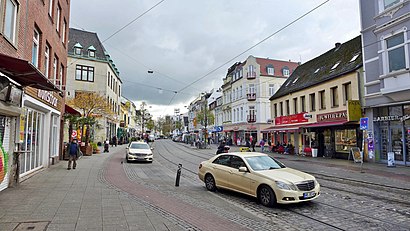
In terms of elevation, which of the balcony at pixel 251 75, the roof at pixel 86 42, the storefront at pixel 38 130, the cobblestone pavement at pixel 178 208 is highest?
the roof at pixel 86 42

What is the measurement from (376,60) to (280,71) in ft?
106

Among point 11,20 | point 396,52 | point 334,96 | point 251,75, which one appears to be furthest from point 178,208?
point 251,75

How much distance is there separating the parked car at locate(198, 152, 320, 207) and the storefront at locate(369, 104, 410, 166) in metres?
12.5

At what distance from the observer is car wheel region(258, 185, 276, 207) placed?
25.8 feet

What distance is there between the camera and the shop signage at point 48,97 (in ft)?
43.0

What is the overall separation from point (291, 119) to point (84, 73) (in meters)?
28.2

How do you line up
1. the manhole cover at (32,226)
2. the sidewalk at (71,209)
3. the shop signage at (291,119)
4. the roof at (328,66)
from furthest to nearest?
the shop signage at (291,119)
the roof at (328,66)
the sidewalk at (71,209)
the manhole cover at (32,226)

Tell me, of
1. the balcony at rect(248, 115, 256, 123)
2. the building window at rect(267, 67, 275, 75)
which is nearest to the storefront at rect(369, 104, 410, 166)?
the balcony at rect(248, 115, 256, 123)

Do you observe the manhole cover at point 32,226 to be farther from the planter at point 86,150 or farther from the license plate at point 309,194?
the planter at point 86,150

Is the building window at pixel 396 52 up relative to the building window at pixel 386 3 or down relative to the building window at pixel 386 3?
down

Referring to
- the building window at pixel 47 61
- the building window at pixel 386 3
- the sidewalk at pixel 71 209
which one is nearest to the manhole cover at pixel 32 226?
the sidewalk at pixel 71 209

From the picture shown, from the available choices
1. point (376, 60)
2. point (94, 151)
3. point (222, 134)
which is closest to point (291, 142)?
point (376, 60)

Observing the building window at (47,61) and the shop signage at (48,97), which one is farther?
the building window at (47,61)

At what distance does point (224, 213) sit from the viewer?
23.7 ft
